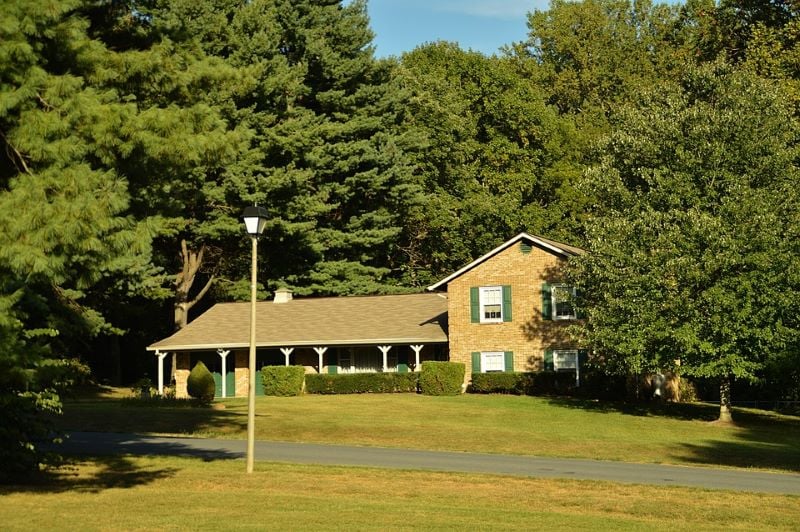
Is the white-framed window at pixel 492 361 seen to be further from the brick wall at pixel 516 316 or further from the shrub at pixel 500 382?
the shrub at pixel 500 382

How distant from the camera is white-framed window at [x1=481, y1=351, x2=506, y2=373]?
4631 cm

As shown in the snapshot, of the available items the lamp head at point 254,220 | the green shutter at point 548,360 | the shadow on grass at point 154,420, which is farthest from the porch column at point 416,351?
the lamp head at point 254,220

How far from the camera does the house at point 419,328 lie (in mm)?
45531

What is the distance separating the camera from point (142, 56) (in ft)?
65.2

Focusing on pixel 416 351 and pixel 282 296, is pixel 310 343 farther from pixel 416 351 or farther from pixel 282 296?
pixel 282 296

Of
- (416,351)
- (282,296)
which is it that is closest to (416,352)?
(416,351)

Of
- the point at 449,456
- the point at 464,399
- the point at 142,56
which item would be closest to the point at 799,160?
the point at 464,399

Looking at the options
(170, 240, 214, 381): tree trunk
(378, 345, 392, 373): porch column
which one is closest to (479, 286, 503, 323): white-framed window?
(378, 345, 392, 373): porch column

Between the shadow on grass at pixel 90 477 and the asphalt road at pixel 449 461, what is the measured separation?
247 centimetres

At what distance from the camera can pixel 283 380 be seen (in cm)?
4581

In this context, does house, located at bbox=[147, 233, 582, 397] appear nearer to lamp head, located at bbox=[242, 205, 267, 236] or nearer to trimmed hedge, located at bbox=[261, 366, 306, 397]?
trimmed hedge, located at bbox=[261, 366, 306, 397]

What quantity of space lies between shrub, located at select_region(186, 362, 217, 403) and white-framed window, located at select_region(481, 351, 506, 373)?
1164cm

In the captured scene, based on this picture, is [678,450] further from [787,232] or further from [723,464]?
[787,232]

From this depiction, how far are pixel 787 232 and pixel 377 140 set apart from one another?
2752 centimetres
